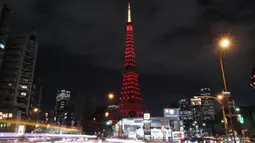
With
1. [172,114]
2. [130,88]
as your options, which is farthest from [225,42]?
[130,88]

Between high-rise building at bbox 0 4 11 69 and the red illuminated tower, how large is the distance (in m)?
88.5

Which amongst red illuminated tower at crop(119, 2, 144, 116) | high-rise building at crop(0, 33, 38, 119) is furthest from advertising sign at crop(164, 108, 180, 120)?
red illuminated tower at crop(119, 2, 144, 116)

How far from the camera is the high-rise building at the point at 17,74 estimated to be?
2950 inches

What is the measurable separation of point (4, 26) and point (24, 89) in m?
22.8

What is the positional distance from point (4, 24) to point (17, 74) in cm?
1761

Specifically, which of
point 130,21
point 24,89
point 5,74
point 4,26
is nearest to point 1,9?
point 4,26

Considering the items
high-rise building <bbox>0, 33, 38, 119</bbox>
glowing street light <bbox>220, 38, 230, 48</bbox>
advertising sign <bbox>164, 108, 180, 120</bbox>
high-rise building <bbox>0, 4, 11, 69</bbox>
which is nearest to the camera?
glowing street light <bbox>220, 38, 230, 48</bbox>

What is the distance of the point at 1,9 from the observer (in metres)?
74.6

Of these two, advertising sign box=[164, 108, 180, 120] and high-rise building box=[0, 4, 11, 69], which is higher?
high-rise building box=[0, 4, 11, 69]

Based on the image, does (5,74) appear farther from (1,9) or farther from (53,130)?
Result: (53,130)

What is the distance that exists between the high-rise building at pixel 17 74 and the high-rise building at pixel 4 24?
6.76 meters

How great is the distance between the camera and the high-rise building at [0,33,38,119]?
74938 mm

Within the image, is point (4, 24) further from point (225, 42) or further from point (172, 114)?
point (225, 42)

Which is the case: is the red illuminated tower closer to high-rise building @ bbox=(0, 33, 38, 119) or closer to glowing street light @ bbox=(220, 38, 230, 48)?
high-rise building @ bbox=(0, 33, 38, 119)
